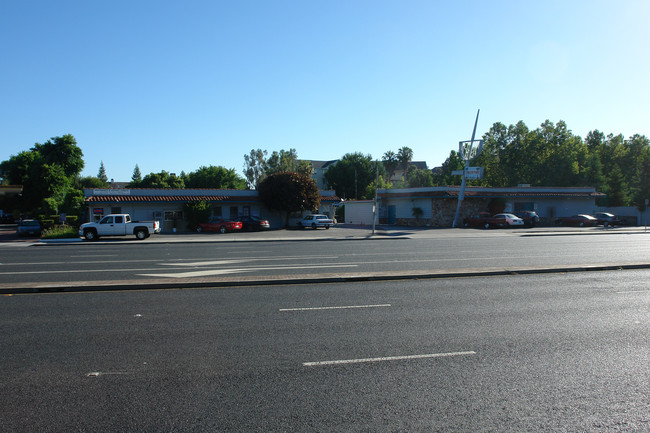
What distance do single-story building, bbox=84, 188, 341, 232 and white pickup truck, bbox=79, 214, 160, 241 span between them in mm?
10486

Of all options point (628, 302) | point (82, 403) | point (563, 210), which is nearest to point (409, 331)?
point (82, 403)

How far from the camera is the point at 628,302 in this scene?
952 cm

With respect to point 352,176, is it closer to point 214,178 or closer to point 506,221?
point 214,178

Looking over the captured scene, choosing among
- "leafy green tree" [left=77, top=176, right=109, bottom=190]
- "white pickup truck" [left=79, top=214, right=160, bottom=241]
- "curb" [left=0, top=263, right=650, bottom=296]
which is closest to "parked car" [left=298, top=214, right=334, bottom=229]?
"white pickup truck" [left=79, top=214, right=160, bottom=241]

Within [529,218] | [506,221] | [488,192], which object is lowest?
[506,221]

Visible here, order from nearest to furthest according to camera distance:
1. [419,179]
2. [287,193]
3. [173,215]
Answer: [173,215] → [287,193] → [419,179]

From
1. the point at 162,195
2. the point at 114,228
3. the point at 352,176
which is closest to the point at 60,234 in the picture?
the point at 114,228

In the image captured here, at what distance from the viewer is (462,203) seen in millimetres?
51281

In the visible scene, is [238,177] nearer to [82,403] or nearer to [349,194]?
[349,194]

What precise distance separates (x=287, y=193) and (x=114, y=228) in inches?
714

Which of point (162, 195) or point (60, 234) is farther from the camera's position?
point (162, 195)

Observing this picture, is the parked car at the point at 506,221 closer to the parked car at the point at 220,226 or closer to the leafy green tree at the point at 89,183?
the parked car at the point at 220,226

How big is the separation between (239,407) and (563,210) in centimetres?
5830

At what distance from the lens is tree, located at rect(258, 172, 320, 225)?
47312mm
